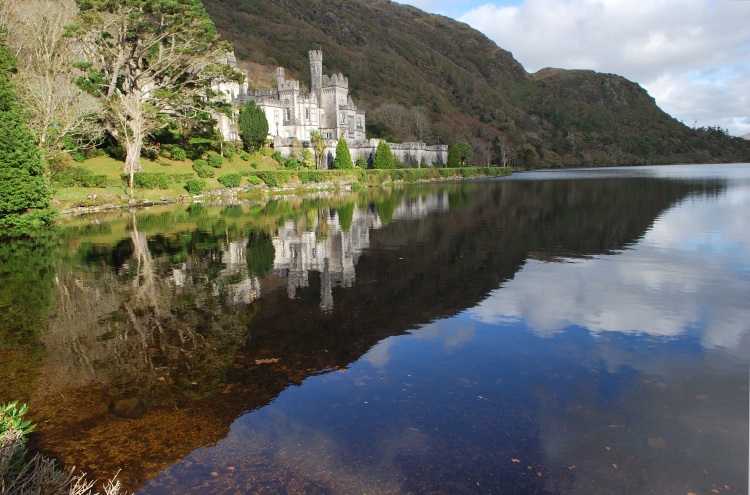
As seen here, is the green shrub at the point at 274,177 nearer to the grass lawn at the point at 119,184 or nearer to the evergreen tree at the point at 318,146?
the grass lawn at the point at 119,184

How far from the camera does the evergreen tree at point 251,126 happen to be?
5722 centimetres

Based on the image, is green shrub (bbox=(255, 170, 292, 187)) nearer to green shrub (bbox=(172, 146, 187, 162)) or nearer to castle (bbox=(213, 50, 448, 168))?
green shrub (bbox=(172, 146, 187, 162))

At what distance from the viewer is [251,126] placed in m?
57.3

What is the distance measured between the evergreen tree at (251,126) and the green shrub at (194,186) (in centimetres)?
1537

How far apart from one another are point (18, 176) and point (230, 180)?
23.1m

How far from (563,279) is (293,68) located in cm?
12098

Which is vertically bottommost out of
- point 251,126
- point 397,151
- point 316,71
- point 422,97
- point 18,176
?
point 18,176

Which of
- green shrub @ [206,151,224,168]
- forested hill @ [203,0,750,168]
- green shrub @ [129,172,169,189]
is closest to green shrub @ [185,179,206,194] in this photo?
green shrub @ [129,172,169,189]

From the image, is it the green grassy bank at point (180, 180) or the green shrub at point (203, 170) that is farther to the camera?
the green shrub at point (203, 170)

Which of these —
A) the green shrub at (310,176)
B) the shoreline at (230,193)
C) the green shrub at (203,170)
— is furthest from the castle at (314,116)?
the green shrub at (203,170)

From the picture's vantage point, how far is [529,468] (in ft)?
18.3

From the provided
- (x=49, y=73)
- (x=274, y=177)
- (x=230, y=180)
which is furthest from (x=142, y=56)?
(x=274, y=177)

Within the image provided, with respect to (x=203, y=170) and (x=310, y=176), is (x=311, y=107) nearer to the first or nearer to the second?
(x=310, y=176)

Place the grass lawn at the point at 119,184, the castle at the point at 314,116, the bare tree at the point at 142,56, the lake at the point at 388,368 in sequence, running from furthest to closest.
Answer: the castle at the point at 314,116 < the bare tree at the point at 142,56 < the grass lawn at the point at 119,184 < the lake at the point at 388,368
